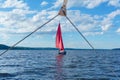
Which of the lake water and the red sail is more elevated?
the red sail

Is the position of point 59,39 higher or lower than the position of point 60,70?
higher

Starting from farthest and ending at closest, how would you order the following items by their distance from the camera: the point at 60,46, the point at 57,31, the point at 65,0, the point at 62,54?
the point at 62,54 → the point at 60,46 → the point at 57,31 → the point at 65,0

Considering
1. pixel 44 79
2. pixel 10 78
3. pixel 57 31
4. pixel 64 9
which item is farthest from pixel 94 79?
pixel 57 31

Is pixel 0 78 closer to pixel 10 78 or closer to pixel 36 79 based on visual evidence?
pixel 10 78

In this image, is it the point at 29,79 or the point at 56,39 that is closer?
the point at 29,79

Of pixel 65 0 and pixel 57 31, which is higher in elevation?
pixel 57 31

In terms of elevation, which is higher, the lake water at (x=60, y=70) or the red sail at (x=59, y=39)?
the red sail at (x=59, y=39)

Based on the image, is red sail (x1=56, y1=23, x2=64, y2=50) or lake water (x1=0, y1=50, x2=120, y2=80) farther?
red sail (x1=56, y1=23, x2=64, y2=50)

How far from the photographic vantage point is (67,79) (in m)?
31.9

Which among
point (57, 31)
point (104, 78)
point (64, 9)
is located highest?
point (57, 31)

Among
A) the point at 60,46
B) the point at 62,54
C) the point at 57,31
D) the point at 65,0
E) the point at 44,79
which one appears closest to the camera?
the point at 65,0

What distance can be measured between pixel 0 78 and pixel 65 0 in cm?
2889

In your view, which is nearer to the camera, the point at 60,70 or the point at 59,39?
the point at 60,70

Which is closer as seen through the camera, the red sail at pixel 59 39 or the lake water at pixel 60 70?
the lake water at pixel 60 70
